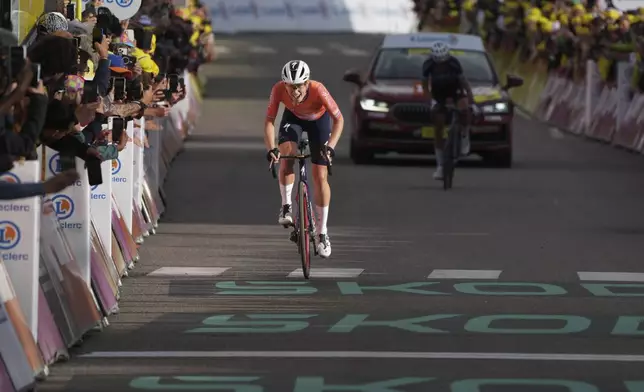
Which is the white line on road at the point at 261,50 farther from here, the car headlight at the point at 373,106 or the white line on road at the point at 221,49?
the car headlight at the point at 373,106

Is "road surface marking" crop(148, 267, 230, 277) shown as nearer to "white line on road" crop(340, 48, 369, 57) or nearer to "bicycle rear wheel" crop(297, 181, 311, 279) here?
"bicycle rear wheel" crop(297, 181, 311, 279)

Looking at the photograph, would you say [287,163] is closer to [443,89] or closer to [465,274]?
[465,274]

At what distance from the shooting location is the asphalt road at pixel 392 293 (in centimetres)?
1138

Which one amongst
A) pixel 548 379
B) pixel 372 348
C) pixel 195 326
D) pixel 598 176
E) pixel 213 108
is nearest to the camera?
pixel 548 379

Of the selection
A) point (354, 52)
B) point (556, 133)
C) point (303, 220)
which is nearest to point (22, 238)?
point (303, 220)

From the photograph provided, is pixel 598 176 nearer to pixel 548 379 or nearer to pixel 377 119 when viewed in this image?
pixel 377 119

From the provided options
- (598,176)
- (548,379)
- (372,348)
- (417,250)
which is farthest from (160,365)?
(598,176)

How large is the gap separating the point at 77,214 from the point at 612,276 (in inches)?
199

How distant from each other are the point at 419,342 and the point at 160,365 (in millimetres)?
1738

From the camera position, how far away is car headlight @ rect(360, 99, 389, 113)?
2928 centimetres

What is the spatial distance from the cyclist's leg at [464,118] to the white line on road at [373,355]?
14556 mm

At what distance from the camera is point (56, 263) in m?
12.2

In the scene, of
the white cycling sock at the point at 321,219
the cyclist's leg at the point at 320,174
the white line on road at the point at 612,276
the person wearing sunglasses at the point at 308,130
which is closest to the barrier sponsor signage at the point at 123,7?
the person wearing sunglasses at the point at 308,130

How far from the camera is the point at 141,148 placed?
19.0 metres
